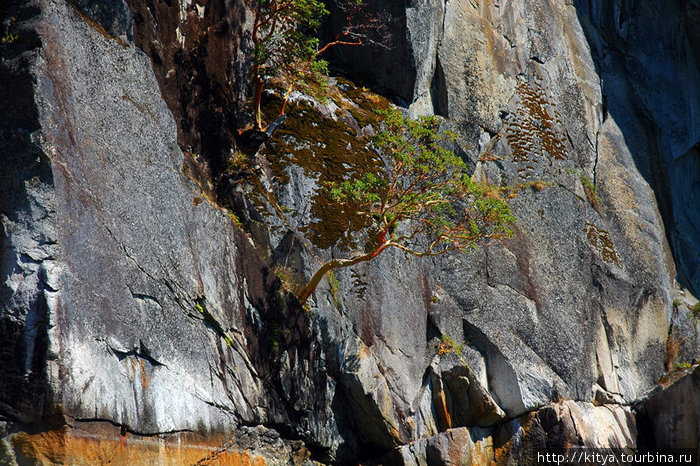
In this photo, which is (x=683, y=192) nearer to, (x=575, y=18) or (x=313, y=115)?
(x=575, y=18)

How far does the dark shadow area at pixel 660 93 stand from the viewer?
26344mm

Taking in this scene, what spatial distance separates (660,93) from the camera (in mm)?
27641

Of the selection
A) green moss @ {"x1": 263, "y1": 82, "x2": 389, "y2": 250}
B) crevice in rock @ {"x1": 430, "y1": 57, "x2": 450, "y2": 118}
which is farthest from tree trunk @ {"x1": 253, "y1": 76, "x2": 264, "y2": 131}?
crevice in rock @ {"x1": 430, "y1": 57, "x2": 450, "y2": 118}

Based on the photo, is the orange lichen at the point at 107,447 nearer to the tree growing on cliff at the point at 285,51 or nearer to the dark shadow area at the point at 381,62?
the tree growing on cliff at the point at 285,51

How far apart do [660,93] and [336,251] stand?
18130 mm

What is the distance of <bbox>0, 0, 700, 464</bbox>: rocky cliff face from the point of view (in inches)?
392

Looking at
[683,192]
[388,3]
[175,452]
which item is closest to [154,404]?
[175,452]

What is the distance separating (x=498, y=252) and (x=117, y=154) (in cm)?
1165

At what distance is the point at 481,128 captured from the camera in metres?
21.4

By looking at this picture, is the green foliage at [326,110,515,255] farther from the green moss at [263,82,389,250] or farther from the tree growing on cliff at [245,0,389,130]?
the tree growing on cliff at [245,0,389,130]

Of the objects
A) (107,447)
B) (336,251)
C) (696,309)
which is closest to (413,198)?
(336,251)

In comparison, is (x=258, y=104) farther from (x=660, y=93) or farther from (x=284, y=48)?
(x=660, y=93)

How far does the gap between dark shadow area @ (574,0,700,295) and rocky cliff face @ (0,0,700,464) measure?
0.11 m

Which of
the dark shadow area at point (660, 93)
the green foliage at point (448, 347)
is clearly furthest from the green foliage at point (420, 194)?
the dark shadow area at point (660, 93)
